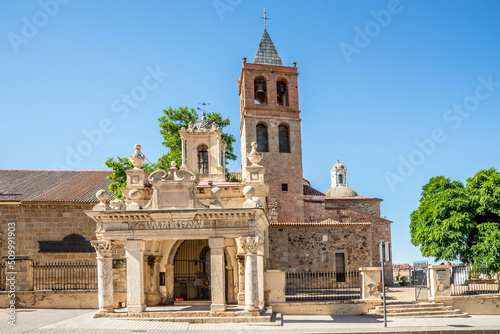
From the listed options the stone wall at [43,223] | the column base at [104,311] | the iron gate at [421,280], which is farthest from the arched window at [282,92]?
the column base at [104,311]

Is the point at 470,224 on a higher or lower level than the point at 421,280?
higher

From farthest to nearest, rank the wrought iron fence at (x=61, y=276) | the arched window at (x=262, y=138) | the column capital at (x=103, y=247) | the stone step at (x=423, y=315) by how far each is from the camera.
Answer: the arched window at (x=262, y=138) < the wrought iron fence at (x=61, y=276) < the stone step at (x=423, y=315) < the column capital at (x=103, y=247)

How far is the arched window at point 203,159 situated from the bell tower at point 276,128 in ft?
29.9

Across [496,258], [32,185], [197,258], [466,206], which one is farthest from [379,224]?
[32,185]

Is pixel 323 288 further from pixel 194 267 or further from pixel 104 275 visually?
pixel 104 275

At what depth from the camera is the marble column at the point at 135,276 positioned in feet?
47.6

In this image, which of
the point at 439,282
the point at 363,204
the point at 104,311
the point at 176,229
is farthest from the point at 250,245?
the point at 363,204

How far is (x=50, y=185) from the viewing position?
29.2 meters

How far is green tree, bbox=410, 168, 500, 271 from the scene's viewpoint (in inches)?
887

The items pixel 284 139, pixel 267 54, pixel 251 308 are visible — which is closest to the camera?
pixel 251 308

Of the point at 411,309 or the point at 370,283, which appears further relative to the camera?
the point at 370,283

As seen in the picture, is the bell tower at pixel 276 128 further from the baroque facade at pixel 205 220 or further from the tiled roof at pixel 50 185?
the tiled roof at pixel 50 185

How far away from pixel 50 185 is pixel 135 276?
17.3m

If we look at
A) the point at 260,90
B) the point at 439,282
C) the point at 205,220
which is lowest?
the point at 439,282
